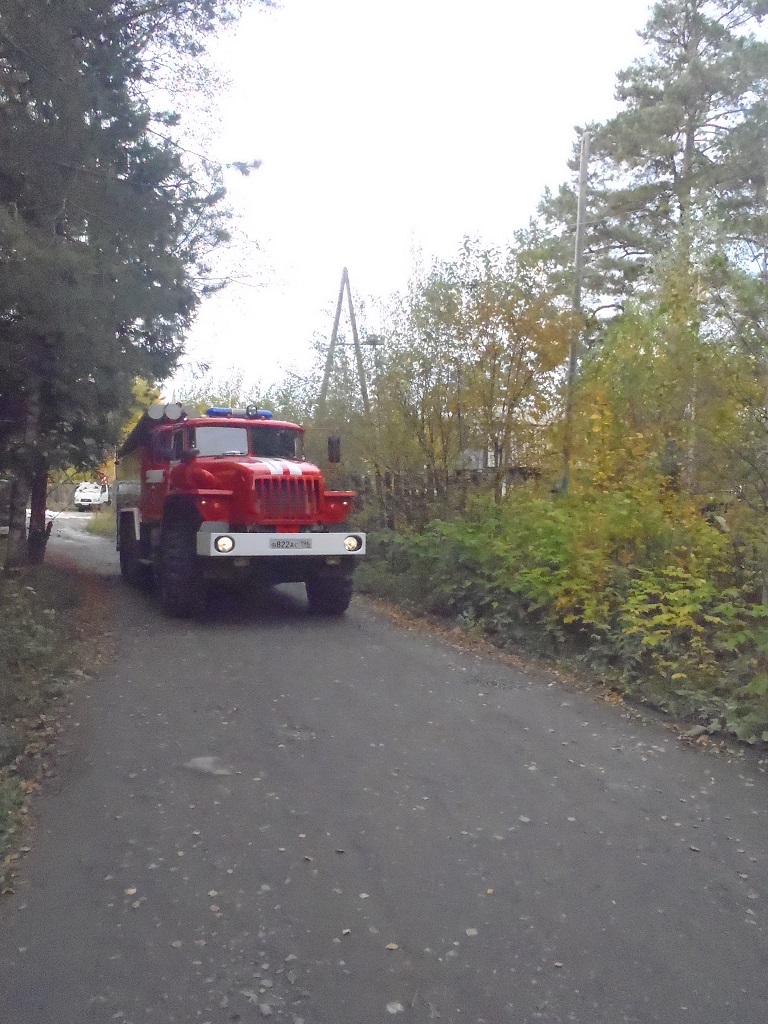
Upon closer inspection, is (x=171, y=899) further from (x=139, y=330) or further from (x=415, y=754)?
(x=139, y=330)

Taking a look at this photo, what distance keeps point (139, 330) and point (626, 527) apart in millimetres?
8131

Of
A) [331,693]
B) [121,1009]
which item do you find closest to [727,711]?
[331,693]

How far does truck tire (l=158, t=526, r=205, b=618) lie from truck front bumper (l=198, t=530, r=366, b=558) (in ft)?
1.45

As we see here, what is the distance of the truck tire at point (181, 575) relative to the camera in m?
10.9

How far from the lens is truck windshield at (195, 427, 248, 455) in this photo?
1181 centimetres

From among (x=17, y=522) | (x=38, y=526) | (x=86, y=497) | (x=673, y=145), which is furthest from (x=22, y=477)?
(x=86, y=497)

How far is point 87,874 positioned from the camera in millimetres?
4477

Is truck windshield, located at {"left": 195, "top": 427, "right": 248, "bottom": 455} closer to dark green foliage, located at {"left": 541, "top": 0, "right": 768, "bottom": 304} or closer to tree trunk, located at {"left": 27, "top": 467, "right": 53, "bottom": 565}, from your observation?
tree trunk, located at {"left": 27, "top": 467, "right": 53, "bottom": 565}

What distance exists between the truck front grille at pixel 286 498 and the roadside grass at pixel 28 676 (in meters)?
2.50

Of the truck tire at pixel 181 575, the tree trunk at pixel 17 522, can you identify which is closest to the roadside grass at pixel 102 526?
the tree trunk at pixel 17 522

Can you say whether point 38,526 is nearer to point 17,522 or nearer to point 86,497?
point 17,522

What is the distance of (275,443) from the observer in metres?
12.2

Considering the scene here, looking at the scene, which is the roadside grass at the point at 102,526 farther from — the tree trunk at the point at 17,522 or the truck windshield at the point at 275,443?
the truck windshield at the point at 275,443

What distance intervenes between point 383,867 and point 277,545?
20.8 ft
